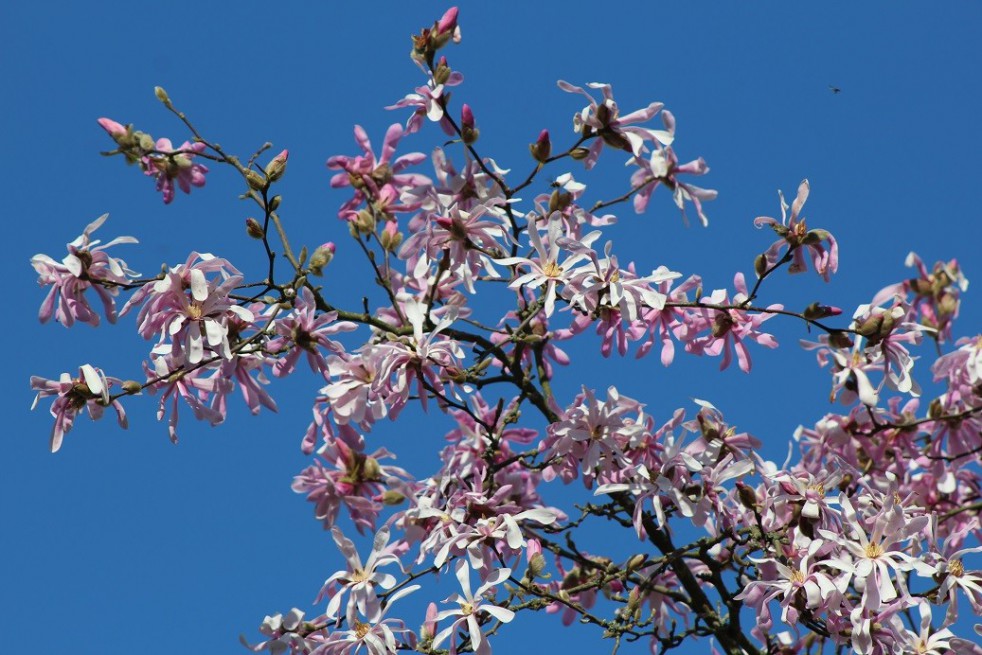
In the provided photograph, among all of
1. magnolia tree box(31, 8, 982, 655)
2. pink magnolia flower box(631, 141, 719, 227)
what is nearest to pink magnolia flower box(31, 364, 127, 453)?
magnolia tree box(31, 8, 982, 655)

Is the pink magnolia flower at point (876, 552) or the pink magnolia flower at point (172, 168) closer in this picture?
the pink magnolia flower at point (876, 552)

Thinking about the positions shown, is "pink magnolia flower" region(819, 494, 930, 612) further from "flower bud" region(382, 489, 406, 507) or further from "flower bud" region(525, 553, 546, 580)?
"flower bud" region(382, 489, 406, 507)

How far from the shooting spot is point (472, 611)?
8.96 ft

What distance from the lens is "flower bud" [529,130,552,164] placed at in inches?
118

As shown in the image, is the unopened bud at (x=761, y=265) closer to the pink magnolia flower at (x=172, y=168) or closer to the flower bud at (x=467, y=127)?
the flower bud at (x=467, y=127)

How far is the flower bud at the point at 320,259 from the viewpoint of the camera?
2801 mm

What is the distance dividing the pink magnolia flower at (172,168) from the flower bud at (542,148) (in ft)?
3.11

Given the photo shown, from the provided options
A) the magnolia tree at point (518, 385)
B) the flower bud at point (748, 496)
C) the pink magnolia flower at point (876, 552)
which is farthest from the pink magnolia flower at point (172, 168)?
the pink magnolia flower at point (876, 552)

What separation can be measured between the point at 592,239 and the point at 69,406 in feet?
4.46

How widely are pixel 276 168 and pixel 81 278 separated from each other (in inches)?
22.4

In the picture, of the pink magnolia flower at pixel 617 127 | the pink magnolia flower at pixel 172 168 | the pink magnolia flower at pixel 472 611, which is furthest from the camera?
the pink magnolia flower at pixel 172 168

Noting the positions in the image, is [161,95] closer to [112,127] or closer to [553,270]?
[112,127]

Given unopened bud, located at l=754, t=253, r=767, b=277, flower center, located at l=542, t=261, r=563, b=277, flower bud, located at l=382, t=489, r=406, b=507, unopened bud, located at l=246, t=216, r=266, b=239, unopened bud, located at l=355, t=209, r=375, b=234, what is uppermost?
unopened bud, located at l=355, t=209, r=375, b=234

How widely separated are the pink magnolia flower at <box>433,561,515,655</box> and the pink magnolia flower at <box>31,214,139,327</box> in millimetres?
1114
